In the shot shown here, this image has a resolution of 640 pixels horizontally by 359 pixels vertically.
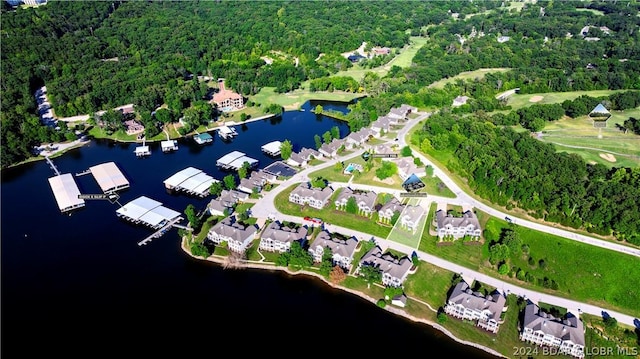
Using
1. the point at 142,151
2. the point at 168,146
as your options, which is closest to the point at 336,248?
the point at 168,146

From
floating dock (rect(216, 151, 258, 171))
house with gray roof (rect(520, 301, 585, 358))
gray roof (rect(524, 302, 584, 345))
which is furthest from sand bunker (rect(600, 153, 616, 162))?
floating dock (rect(216, 151, 258, 171))

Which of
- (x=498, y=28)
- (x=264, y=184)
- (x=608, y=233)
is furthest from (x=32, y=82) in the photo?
(x=498, y=28)

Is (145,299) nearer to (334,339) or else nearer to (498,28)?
(334,339)

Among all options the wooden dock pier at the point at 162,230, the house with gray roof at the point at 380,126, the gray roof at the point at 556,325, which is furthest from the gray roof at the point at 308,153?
the gray roof at the point at 556,325

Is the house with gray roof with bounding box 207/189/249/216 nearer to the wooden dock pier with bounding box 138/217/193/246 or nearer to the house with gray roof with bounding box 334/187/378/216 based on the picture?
the wooden dock pier with bounding box 138/217/193/246

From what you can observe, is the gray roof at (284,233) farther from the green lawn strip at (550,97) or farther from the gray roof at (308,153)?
the green lawn strip at (550,97)

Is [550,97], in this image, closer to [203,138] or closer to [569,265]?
[569,265]
